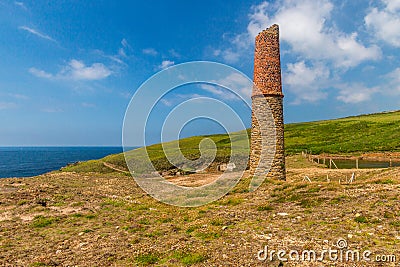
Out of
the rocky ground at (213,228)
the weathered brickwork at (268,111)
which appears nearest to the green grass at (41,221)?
the rocky ground at (213,228)

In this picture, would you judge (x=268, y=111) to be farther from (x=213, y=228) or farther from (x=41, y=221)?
(x=41, y=221)

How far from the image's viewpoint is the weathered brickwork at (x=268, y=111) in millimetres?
23047

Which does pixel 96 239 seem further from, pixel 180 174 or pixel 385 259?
pixel 180 174

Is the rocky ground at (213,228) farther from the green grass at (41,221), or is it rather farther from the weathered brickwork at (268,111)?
the weathered brickwork at (268,111)

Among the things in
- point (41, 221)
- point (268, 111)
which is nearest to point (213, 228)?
point (41, 221)

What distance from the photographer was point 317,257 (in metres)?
9.20

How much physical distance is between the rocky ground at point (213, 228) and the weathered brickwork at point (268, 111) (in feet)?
10.1

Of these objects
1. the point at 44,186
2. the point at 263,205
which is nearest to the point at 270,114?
the point at 263,205

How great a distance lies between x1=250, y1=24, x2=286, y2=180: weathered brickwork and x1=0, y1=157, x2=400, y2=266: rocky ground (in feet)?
10.1

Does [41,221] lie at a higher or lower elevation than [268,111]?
lower

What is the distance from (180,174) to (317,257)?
1622 inches

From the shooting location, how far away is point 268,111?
23.0 metres

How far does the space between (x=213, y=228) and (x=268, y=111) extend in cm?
1301

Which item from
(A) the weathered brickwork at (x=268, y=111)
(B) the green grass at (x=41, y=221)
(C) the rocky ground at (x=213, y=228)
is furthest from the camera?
(A) the weathered brickwork at (x=268, y=111)
